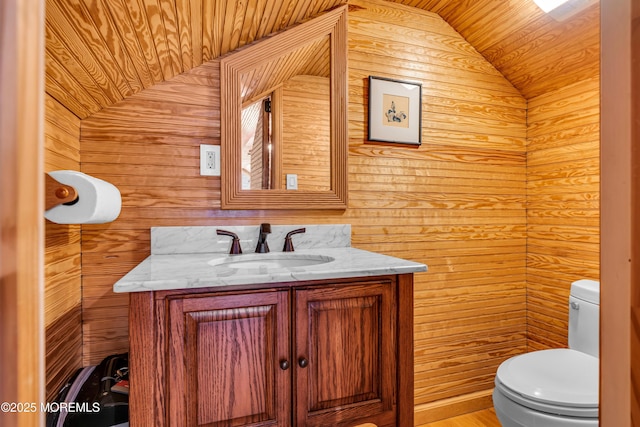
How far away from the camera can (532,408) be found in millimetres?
1221

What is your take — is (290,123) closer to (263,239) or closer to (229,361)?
(263,239)

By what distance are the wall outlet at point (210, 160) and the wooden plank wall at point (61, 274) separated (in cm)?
49

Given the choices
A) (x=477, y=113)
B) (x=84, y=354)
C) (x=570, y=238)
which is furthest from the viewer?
(x=477, y=113)

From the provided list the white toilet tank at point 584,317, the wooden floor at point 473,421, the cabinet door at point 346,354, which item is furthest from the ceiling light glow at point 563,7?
the wooden floor at point 473,421

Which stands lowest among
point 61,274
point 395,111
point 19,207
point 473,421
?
point 473,421

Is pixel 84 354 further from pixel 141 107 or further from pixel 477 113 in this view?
pixel 477 113

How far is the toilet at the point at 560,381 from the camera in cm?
118

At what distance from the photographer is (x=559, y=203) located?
6.65 ft

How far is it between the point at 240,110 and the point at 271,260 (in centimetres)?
71

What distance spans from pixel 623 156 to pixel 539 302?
219 cm

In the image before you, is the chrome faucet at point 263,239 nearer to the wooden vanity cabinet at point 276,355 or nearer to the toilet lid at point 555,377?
the wooden vanity cabinet at point 276,355

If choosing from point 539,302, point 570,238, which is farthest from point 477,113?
point 539,302

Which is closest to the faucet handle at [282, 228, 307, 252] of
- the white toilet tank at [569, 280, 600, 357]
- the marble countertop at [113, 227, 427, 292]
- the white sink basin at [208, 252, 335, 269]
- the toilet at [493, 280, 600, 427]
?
the white sink basin at [208, 252, 335, 269]

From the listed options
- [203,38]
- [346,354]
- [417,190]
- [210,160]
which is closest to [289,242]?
[210,160]
